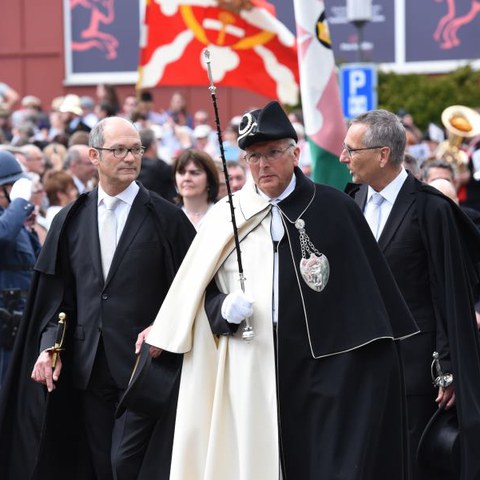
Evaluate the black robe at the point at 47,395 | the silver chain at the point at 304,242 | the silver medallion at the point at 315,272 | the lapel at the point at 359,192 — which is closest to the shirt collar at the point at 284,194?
the silver chain at the point at 304,242

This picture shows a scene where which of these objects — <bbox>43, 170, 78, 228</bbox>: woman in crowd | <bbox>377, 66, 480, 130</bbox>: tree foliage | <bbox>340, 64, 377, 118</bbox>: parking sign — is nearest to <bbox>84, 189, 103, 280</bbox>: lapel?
<bbox>43, 170, 78, 228</bbox>: woman in crowd

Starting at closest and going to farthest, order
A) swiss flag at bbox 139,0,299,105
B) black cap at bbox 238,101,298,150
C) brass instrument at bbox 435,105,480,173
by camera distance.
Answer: black cap at bbox 238,101,298,150, swiss flag at bbox 139,0,299,105, brass instrument at bbox 435,105,480,173

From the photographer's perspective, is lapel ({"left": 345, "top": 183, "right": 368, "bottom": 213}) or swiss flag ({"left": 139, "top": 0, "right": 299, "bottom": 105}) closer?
lapel ({"left": 345, "top": 183, "right": 368, "bottom": 213})

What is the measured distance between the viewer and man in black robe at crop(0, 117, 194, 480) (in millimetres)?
6984

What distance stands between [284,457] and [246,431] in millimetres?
205

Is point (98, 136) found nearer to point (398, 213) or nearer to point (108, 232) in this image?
point (108, 232)

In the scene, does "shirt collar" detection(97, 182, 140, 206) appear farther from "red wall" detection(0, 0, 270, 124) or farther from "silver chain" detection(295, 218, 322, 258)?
"red wall" detection(0, 0, 270, 124)

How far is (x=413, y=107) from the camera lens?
81.4 feet

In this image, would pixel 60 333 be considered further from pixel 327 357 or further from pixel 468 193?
pixel 468 193

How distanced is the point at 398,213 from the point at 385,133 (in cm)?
43

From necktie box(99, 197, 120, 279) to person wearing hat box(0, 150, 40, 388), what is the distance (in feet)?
4.69

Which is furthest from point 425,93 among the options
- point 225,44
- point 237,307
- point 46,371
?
point 237,307

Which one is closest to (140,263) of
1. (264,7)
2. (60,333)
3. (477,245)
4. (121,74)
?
(60,333)

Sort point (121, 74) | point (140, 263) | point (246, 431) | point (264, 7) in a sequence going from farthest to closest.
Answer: point (121, 74)
point (264, 7)
point (140, 263)
point (246, 431)
